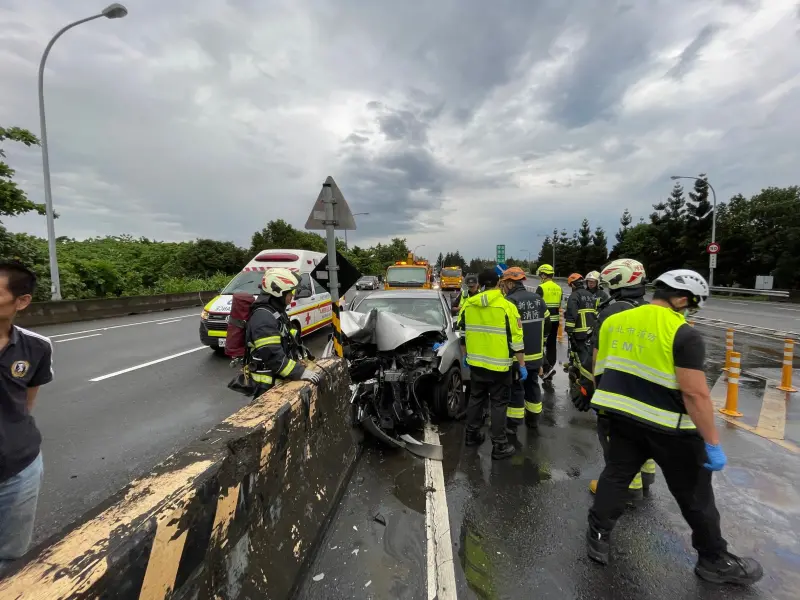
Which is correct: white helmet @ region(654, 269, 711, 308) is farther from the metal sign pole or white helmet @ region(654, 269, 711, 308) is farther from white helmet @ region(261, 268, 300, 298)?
the metal sign pole

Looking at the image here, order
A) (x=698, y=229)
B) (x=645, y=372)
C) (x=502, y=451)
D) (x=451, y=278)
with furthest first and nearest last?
1. (x=698, y=229)
2. (x=451, y=278)
3. (x=502, y=451)
4. (x=645, y=372)

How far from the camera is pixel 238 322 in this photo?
11.1ft

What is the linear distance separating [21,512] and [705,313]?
816 inches

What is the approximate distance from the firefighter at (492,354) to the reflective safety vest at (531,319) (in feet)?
2.18

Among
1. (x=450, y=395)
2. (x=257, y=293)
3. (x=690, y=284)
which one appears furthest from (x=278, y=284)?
(x=257, y=293)

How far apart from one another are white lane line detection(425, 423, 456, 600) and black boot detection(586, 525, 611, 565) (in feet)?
3.03

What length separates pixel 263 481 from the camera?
7.01 ft

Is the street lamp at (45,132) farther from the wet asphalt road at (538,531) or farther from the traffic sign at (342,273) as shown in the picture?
Answer: the wet asphalt road at (538,531)

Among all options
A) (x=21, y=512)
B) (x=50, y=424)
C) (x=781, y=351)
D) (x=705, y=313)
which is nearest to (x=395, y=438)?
(x=21, y=512)

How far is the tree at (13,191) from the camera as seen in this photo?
13953 mm

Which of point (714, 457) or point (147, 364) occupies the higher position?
point (714, 457)

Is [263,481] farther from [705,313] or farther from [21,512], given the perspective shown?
[705,313]

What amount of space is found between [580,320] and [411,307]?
2.43 meters

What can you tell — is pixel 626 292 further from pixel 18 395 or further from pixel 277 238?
pixel 277 238
